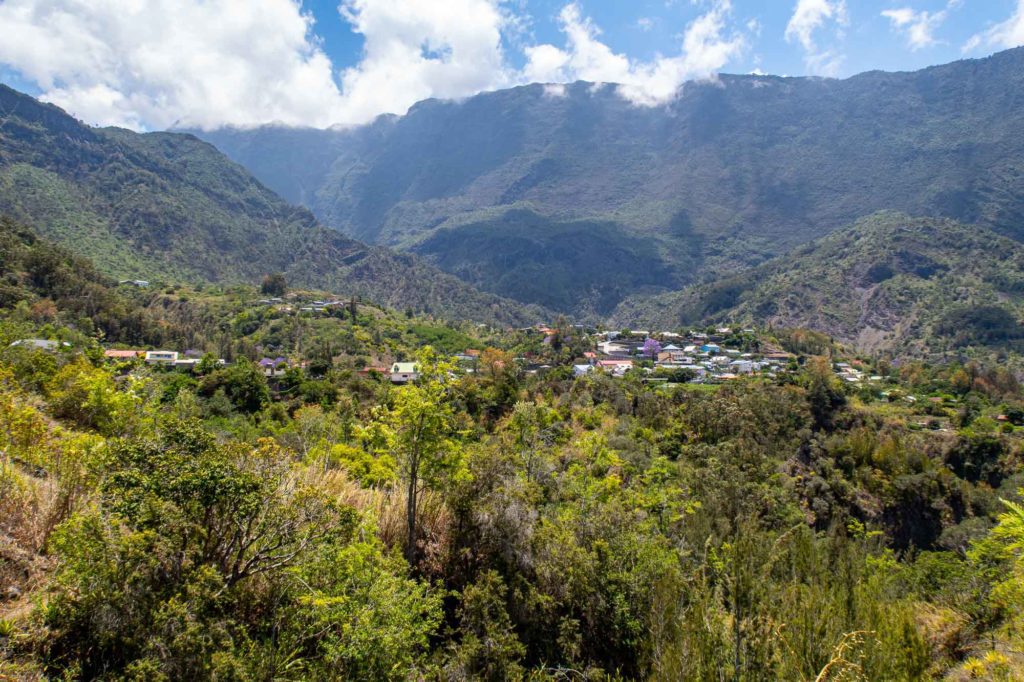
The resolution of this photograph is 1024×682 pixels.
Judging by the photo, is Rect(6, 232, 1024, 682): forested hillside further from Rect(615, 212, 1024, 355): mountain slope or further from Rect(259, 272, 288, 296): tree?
Rect(615, 212, 1024, 355): mountain slope

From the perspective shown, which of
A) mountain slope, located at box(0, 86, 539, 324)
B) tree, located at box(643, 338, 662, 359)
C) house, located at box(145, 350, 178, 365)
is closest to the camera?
house, located at box(145, 350, 178, 365)

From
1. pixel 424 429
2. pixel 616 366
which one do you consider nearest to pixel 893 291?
pixel 616 366

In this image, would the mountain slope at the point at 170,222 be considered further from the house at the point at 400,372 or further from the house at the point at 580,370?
the house at the point at 580,370

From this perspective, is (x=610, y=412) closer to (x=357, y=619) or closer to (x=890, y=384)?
(x=357, y=619)

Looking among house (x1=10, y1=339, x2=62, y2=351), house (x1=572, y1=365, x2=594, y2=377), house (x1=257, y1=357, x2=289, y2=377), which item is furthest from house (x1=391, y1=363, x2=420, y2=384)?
house (x1=10, y1=339, x2=62, y2=351)

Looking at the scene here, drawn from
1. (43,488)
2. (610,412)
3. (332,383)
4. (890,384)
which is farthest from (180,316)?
(890,384)

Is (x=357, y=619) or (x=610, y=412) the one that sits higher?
(x=357, y=619)

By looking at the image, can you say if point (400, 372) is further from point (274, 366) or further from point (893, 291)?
point (893, 291)
